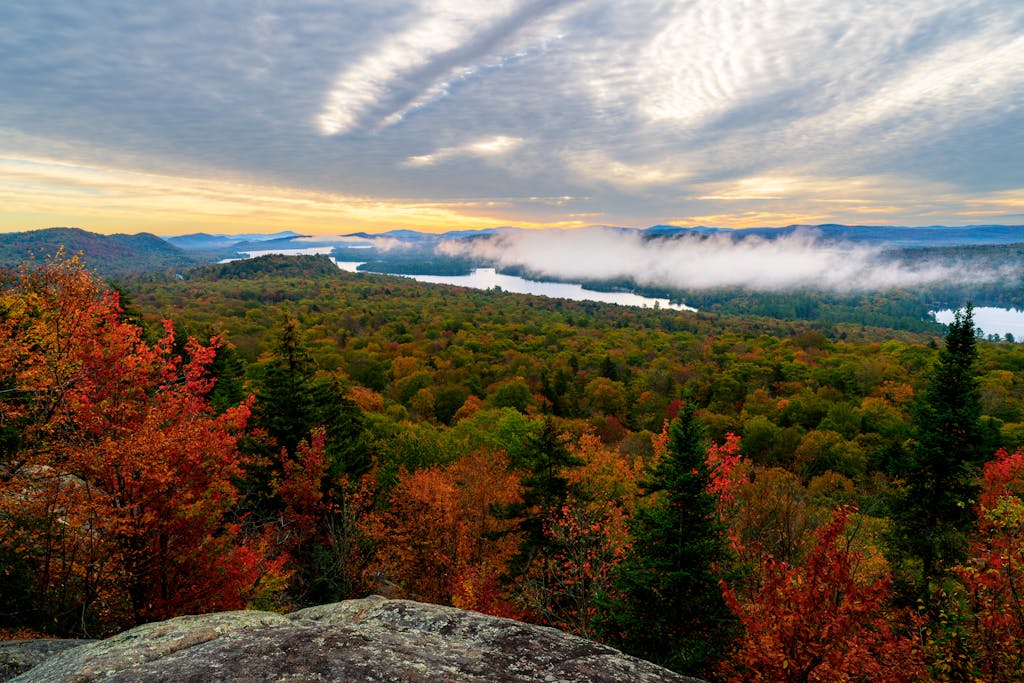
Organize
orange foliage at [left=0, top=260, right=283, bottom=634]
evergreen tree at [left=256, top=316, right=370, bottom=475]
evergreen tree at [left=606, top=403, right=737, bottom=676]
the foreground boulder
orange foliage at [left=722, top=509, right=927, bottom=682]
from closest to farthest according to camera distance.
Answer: the foreground boulder < orange foliage at [left=722, top=509, right=927, bottom=682] < orange foliage at [left=0, top=260, right=283, bottom=634] < evergreen tree at [left=606, top=403, right=737, bottom=676] < evergreen tree at [left=256, top=316, right=370, bottom=475]

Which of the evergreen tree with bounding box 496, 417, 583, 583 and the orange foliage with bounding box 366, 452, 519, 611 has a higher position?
the evergreen tree with bounding box 496, 417, 583, 583

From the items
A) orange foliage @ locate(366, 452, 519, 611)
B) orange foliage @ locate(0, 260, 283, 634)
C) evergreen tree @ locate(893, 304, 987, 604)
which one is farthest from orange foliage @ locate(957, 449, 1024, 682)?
orange foliage @ locate(0, 260, 283, 634)

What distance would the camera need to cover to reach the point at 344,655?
6004 mm

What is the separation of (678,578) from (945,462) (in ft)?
48.7

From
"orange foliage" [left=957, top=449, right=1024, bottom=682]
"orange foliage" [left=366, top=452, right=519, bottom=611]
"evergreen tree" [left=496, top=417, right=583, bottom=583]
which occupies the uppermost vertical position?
"orange foliage" [left=957, top=449, right=1024, bottom=682]

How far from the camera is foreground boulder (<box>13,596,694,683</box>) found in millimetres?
5562

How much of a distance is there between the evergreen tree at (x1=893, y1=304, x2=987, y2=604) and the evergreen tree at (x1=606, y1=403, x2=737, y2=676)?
40.4 ft

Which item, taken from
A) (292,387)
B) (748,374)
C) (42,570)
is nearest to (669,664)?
(42,570)

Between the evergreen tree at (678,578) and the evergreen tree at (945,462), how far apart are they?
485 inches

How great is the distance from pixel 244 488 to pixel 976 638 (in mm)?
30405

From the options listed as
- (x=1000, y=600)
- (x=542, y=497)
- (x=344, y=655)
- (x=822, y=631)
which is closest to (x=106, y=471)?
(x=344, y=655)

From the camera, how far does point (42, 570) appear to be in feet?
38.4

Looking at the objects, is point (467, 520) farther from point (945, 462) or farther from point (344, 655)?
point (945, 462)

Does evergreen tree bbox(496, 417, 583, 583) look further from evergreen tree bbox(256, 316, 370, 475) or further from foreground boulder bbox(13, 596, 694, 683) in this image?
foreground boulder bbox(13, 596, 694, 683)
